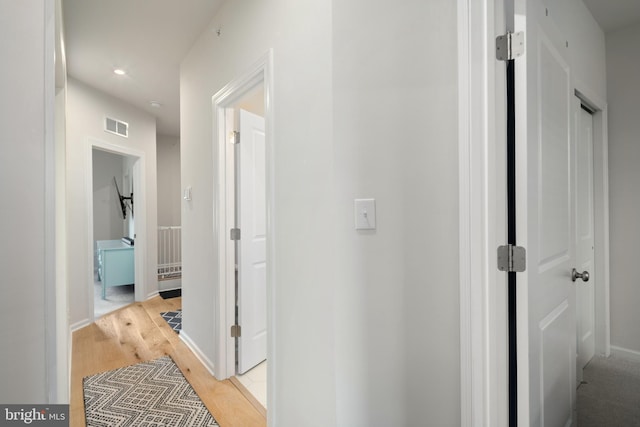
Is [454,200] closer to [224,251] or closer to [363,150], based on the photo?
[363,150]

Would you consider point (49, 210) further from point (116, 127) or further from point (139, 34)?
point (116, 127)

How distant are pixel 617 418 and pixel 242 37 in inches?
127

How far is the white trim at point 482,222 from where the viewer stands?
1038mm

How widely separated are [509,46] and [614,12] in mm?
2163

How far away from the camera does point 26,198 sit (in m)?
0.73

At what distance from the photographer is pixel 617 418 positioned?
1.76m

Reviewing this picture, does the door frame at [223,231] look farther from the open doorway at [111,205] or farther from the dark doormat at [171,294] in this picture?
the open doorway at [111,205]

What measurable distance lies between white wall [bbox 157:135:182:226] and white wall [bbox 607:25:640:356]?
6334 millimetres

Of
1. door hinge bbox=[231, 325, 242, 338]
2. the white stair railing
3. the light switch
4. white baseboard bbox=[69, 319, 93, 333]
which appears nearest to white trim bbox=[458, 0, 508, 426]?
the light switch

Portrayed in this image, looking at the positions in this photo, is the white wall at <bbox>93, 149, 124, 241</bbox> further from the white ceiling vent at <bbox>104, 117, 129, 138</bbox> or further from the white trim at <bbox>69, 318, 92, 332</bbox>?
the white trim at <bbox>69, 318, 92, 332</bbox>

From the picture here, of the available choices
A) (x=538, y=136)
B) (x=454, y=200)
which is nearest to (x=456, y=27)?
(x=538, y=136)

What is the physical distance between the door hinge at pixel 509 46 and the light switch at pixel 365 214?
671 mm

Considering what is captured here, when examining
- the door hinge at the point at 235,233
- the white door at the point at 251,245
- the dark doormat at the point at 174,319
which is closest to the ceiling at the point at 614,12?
the white door at the point at 251,245

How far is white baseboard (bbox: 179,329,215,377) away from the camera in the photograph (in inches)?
93.2
